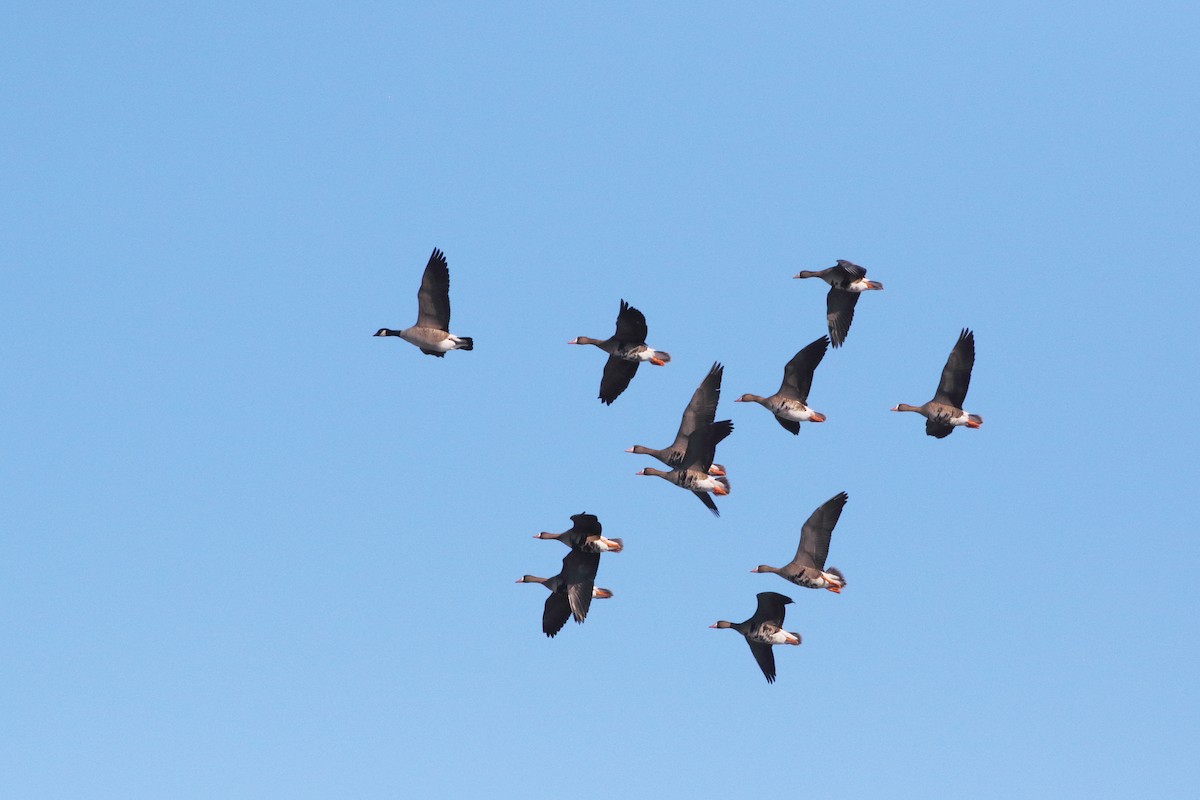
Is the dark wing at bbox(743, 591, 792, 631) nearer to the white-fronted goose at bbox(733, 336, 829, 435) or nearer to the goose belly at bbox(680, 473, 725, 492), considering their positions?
the goose belly at bbox(680, 473, 725, 492)

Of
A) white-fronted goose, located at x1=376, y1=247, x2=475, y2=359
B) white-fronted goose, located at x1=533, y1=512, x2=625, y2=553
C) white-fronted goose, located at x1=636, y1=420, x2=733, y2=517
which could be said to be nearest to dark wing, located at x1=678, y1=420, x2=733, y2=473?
white-fronted goose, located at x1=636, y1=420, x2=733, y2=517

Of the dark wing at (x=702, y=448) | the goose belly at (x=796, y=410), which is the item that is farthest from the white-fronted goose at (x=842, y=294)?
the dark wing at (x=702, y=448)

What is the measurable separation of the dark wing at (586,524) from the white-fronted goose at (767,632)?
468 centimetres

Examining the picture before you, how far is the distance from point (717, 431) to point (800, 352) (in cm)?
412

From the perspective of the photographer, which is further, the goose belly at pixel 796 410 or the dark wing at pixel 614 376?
the dark wing at pixel 614 376

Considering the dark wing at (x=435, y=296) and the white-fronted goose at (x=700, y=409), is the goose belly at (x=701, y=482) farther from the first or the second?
the dark wing at (x=435, y=296)

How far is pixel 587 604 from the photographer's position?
40.9 metres

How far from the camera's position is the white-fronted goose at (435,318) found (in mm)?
41031

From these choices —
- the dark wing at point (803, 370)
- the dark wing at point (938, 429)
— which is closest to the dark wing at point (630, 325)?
the dark wing at point (803, 370)

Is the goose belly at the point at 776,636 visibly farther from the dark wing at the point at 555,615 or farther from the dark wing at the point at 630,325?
the dark wing at the point at 630,325

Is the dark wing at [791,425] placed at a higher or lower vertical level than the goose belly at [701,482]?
higher

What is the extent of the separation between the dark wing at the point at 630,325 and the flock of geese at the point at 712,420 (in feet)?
0.09

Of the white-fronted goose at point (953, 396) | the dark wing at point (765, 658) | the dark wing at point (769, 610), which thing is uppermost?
the white-fronted goose at point (953, 396)

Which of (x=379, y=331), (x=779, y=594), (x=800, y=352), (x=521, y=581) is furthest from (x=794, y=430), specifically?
(x=379, y=331)
